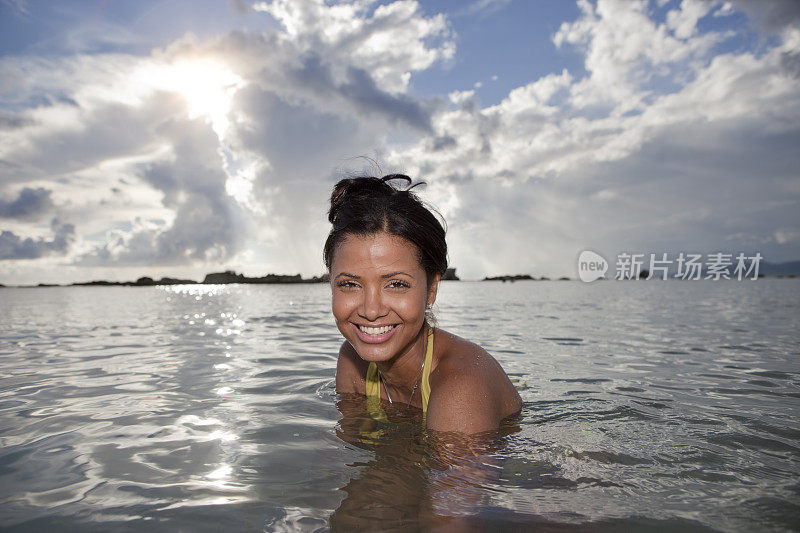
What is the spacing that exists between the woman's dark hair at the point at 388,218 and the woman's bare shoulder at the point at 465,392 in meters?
0.65

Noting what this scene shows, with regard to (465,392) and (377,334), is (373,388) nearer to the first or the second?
(377,334)

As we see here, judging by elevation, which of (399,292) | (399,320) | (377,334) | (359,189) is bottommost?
(377,334)

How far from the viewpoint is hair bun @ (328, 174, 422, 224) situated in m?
3.63

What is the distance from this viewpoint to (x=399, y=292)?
134 inches

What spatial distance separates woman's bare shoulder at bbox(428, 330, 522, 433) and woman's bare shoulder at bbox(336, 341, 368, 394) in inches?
51.6

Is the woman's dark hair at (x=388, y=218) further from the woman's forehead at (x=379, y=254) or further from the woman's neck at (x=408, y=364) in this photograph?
the woman's neck at (x=408, y=364)

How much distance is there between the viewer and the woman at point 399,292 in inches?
129

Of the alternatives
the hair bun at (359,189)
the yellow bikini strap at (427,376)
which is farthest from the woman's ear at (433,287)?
the hair bun at (359,189)

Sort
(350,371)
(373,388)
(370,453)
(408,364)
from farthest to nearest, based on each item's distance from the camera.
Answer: (350,371)
(373,388)
(408,364)
(370,453)

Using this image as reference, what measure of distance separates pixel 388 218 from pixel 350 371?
7.00 feet

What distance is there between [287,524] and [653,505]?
2.07m

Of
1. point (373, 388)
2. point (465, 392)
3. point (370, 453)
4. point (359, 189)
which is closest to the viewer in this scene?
point (465, 392)

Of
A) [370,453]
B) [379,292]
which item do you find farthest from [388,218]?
[370,453]

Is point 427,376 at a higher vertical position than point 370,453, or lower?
higher
